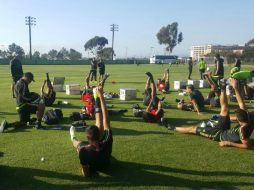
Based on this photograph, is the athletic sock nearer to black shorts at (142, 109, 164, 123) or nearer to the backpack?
the backpack

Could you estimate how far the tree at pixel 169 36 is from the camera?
4806 inches

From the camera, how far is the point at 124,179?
625 cm

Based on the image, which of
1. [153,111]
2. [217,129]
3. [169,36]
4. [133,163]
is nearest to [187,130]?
[217,129]

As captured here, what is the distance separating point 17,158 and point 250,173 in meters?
4.58

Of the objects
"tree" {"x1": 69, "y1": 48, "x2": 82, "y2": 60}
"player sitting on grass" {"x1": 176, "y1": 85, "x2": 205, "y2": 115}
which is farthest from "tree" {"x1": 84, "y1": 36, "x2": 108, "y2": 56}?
"player sitting on grass" {"x1": 176, "y1": 85, "x2": 205, "y2": 115}

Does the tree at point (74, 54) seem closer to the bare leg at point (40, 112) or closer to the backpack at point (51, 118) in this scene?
the backpack at point (51, 118)

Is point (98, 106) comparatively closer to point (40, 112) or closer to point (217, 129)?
point (217, 129)

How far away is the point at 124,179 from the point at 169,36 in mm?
119199

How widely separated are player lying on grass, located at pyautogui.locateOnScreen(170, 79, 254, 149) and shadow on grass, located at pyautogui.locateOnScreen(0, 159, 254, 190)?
1.57 metres

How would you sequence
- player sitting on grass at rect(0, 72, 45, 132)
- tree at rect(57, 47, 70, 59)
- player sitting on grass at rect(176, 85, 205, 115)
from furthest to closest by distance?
tree at rect(57, 47, 70, 59) < player sitting on grass at rect(176, 85, 205, 115) < player sitting on grass at rect(0, 72, 45, 132)

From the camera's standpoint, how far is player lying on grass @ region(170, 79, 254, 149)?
7805mm

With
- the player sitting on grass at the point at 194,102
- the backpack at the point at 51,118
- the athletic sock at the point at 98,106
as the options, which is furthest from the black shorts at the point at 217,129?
the backpack at the point at 51,118

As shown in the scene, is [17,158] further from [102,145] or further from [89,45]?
[89,45]

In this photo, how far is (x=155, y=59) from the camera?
3425 inches
